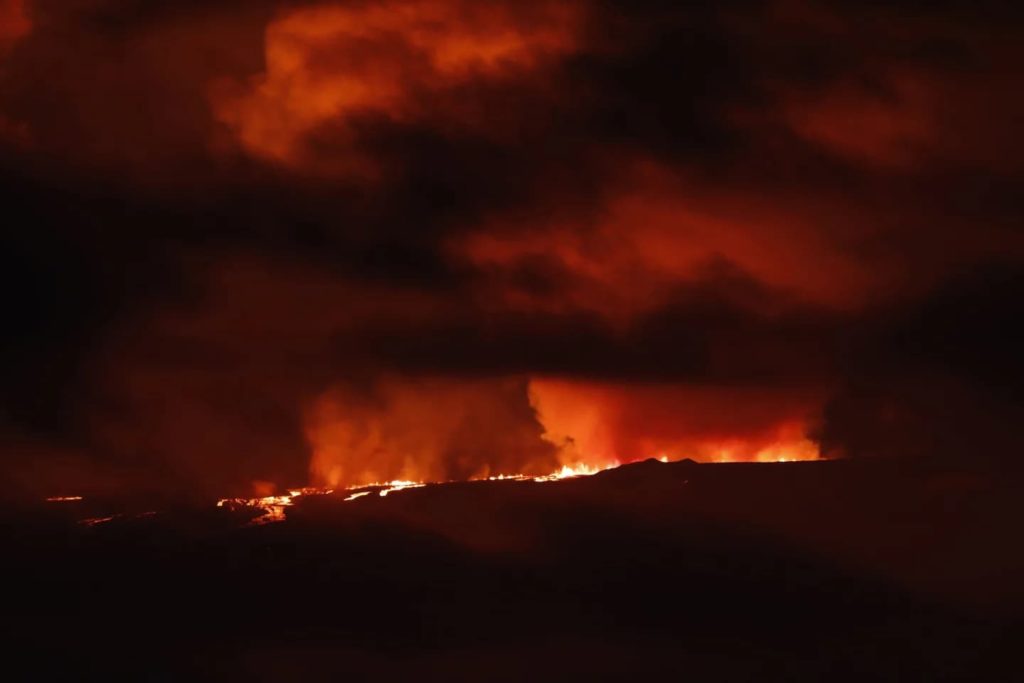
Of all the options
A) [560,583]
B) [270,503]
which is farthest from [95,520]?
[560,583]

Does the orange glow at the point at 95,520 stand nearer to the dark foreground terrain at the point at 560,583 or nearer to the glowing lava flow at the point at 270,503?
the dark foreground terrain at the point at 560,583

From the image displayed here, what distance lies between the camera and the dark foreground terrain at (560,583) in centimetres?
5656

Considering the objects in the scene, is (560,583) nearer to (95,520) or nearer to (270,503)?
(270,503)

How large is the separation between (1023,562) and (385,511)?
104 feet

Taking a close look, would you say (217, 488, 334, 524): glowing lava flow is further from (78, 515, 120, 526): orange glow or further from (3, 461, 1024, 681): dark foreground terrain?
(78, 515, 120, 526): orange glow

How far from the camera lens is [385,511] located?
82.9 meters

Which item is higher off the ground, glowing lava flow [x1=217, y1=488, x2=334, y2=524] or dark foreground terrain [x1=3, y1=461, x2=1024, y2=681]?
glowing lava flow [x1=217, y1=488, x2=334, y2=524]

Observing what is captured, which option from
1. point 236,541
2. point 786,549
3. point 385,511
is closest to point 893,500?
point 786,549

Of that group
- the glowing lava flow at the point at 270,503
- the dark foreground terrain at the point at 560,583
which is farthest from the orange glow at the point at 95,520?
the glowing lava flow at the point at 270,503

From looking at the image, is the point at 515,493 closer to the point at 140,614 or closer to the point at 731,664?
the point at 140,614

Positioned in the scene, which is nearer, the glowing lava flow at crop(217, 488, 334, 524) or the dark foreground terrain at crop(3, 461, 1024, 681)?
the dark foreground terrain at crop(3, 461, 1024, 681)

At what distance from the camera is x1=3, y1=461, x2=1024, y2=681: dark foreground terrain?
186 feet

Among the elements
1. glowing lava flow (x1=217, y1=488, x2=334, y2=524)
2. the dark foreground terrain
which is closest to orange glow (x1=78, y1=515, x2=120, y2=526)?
the dark foreground terrain

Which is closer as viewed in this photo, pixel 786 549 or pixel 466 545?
pixel 786 549
